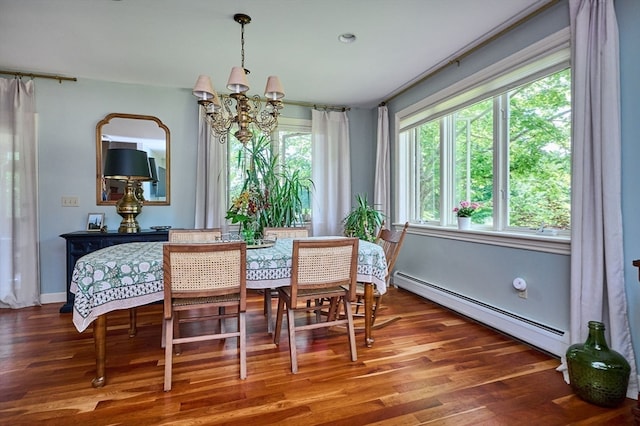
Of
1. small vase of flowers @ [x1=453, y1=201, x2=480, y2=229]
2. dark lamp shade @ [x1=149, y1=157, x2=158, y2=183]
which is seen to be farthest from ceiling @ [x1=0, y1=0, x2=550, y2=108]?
small vase of flowers @ [x1=453, y1=201, x2=480, y2=229]

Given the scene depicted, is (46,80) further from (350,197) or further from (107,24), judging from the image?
(350,197)

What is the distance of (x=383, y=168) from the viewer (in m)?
4.56

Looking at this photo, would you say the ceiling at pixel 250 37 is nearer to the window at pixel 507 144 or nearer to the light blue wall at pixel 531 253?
the light blue wall at pixel 531 253

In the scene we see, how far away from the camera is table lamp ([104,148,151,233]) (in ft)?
10.7

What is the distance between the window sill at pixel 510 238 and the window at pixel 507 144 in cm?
15

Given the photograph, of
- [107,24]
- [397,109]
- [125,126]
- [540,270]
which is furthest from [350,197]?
[107,24]

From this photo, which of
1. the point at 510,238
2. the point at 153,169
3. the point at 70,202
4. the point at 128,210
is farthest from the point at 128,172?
the point at 510,238

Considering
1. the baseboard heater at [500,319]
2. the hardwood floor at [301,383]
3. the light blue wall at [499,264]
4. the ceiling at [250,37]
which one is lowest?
the hardwood floor at [301,383]

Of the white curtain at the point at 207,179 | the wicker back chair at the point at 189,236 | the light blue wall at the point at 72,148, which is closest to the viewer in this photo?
the wicker back chair at the point at 189,236

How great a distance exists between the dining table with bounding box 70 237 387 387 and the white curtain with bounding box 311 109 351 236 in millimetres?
2315

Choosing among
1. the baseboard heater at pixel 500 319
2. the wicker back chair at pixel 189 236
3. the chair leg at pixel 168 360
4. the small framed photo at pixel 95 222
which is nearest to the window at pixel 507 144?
the baseboard heater at pixel 500 319

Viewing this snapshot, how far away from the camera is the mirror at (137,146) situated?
385cm

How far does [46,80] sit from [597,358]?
5440 mm

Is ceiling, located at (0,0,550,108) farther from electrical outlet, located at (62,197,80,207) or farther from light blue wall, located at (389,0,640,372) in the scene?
electrical outlet, located at (62,197,80,207)
